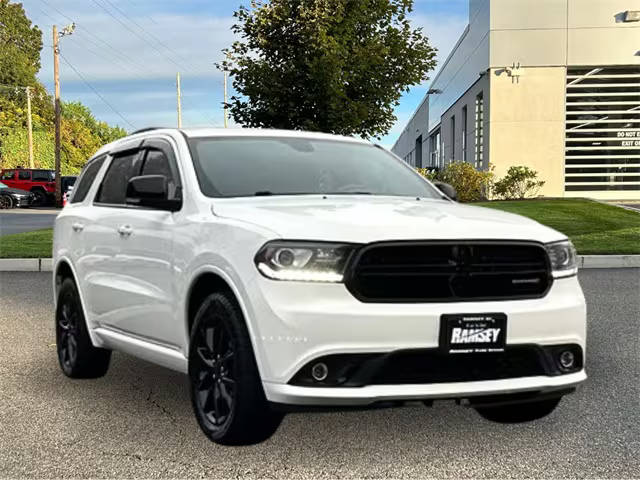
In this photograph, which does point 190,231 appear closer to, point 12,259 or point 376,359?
point 376,359

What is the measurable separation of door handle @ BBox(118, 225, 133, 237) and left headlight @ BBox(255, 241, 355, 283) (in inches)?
69.6

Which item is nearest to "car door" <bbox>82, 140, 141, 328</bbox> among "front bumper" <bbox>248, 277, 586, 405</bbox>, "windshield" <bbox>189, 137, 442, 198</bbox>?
"windshield" <bbox>189, 137, 442, 198</bbox>

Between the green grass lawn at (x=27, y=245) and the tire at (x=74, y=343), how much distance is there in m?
8.90

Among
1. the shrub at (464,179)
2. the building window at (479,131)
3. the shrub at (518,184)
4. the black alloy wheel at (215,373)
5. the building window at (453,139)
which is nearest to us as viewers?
the black alloy wheel at (215,373)

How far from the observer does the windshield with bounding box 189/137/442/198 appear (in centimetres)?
522

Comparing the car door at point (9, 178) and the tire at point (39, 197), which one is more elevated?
the car door at point (9, 178)

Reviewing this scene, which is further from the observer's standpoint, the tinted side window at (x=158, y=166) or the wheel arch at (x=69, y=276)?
the wheel arch at (x=69, y=276)

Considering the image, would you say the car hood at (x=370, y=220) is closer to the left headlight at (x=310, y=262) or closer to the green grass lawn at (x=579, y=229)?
the left headlight at (x=310, y=262)

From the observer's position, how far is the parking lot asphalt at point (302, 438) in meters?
4.21

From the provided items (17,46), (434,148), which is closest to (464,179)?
(434,148)

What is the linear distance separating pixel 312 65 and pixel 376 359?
2005cm

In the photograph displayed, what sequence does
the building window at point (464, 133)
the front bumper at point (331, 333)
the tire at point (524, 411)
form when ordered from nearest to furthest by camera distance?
the front bumper at point (331, 333)
the tire at point (524, 411)
the building window at point (464, 133)

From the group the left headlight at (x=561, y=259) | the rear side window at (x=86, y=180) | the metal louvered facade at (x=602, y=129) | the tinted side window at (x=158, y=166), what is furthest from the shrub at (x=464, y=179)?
the left headlight at (x=561, y=259)

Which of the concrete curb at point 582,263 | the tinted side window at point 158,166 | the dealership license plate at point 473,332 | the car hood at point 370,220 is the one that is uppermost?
the tinted side window at point 158,166
